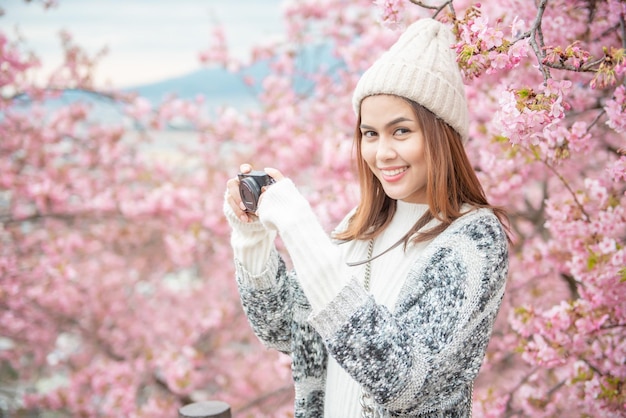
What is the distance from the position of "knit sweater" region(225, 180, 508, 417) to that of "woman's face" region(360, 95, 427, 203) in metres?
0.15

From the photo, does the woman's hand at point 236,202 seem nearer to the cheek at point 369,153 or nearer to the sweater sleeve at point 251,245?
the sweater sleeve at point 251,245

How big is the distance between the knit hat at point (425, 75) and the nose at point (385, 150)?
105 mm

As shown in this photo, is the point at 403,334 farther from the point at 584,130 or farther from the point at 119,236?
the point at 119,236

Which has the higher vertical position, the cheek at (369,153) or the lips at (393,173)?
the cheek at (369,153)

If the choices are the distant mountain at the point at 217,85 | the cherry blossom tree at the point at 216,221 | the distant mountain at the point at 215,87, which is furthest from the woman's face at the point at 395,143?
the distant mountain at the point at 217,85

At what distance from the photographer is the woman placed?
112cm

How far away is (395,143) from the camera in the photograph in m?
1.36

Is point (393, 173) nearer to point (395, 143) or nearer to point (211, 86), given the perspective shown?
point (395, 143)

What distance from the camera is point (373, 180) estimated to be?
1.58 m

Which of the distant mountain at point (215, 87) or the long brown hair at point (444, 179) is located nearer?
the long brown hair at point (444, 179)

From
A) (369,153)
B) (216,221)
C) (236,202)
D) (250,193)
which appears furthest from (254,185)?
(216,221)

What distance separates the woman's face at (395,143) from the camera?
135 centimetres

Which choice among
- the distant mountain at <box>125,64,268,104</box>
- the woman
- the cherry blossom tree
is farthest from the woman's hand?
the distant mountain at <box>125,64,268,104</box>

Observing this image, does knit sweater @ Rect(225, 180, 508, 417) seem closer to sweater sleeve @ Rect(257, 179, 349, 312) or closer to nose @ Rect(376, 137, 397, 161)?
sweater sleeve @ Rect(257, 179, 349, 312)
